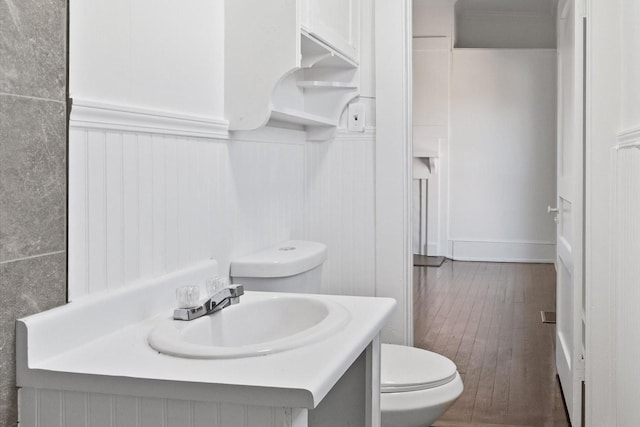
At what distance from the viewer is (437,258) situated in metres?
7.19

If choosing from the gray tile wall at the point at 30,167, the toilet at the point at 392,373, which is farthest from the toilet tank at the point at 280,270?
the gray tile wall at the point at 30,167

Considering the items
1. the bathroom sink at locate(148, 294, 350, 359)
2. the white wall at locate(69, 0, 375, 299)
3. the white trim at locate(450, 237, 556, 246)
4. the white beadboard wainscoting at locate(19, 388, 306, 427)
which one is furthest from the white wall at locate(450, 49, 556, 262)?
the white beadboard wainscoting at locate(19, 388, 306, 427)

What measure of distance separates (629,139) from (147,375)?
1620 mm

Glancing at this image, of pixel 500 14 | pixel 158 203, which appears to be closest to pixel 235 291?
pixel 158 203

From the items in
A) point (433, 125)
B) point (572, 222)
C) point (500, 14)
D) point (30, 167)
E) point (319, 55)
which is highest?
point (500, 14)

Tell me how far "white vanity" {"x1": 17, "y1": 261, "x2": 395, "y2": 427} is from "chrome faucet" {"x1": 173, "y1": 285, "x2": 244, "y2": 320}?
0.15 ft

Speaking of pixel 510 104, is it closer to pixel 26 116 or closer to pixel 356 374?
pixel 356 374

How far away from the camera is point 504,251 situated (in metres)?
7.17

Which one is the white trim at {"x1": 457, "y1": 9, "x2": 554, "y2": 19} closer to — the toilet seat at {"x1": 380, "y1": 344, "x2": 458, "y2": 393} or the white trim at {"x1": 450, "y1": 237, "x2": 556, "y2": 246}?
the white trim at {"x1": 450, "y1": 237, "x2": 556, "y2": 246}

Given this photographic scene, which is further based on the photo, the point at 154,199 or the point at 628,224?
the point at 628,224

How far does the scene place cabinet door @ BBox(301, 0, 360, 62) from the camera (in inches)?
82.2

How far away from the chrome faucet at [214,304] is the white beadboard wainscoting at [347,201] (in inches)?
48.9

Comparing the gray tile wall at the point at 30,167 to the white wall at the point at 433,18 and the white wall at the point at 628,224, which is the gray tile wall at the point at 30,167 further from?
the white wall at the point at 433,18

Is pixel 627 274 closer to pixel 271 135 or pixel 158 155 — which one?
pixel 271 135
